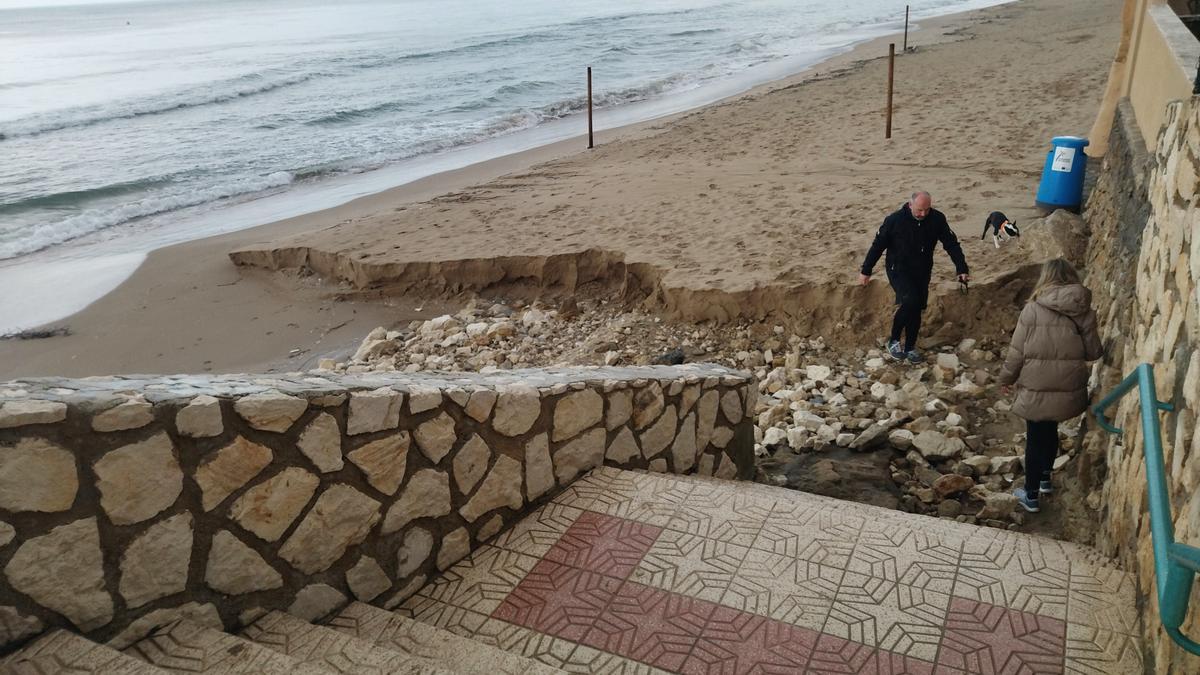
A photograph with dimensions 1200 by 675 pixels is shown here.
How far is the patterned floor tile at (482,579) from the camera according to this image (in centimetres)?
331

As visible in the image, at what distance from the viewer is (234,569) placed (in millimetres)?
2801

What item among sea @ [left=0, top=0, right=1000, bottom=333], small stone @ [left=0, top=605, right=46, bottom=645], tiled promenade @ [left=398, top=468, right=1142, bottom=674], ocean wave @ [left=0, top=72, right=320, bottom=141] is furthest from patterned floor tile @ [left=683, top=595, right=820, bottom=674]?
ocean wave @ [left=0, top=72, right=320, bottom=141]

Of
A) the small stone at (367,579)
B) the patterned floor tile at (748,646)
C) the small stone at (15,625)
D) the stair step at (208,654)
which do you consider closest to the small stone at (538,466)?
the small stone at (367,579)

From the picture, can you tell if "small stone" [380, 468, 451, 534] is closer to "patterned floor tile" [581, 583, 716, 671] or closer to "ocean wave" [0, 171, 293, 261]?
"patterned floor tile" [581, 583, 716, 671]

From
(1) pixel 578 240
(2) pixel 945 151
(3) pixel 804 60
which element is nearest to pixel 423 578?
(1) pixel 578 240

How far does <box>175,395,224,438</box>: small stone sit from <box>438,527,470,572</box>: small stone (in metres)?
1.11

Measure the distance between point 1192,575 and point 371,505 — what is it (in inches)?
97.9

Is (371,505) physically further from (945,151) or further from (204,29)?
(204,29)

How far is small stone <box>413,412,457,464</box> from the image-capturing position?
10.8 feet

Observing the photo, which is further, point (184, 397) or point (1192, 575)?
point (184, 397)

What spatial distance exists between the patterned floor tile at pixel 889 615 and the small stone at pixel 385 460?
5.35 ft

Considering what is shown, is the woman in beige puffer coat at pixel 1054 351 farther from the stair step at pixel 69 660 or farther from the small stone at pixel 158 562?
the stair step at pixel 69 660

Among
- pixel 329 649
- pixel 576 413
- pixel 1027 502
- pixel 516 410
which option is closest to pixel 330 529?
pixel 329 649

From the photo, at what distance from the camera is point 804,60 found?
97.1 feet
